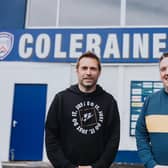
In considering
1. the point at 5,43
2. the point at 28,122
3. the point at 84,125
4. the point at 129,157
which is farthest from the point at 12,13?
the point at 84,125

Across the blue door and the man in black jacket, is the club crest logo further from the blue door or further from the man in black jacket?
the man in black jacket

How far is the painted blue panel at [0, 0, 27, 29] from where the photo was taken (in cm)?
859

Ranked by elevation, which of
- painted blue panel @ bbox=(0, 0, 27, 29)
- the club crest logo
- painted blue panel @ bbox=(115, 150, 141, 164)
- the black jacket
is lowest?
painted blue panel @ bbox=(115, 150, 141, 164)

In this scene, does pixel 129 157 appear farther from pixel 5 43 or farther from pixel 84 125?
pixel 84 125

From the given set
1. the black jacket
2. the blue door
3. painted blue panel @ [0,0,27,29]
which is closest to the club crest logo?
painted blue panel @ [0,0,27,29]

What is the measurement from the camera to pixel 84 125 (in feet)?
9.96

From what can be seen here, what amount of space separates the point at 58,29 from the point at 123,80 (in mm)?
1693

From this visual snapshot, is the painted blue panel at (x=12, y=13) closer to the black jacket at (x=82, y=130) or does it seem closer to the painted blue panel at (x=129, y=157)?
the painted blue panel at (x=129, y=157)

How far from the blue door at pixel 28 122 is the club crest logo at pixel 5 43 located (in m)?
0.73

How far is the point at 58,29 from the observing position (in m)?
8.41

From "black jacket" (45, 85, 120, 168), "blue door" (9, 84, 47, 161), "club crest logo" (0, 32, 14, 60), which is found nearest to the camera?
"black jacket" (45, 85, 120, 168)

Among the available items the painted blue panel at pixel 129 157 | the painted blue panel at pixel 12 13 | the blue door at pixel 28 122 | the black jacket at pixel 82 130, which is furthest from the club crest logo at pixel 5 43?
the black jacket at pixel 82 130

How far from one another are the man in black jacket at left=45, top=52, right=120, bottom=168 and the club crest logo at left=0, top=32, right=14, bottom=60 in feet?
18.4

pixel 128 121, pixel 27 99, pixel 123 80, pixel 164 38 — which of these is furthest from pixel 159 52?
pixel 27 99
